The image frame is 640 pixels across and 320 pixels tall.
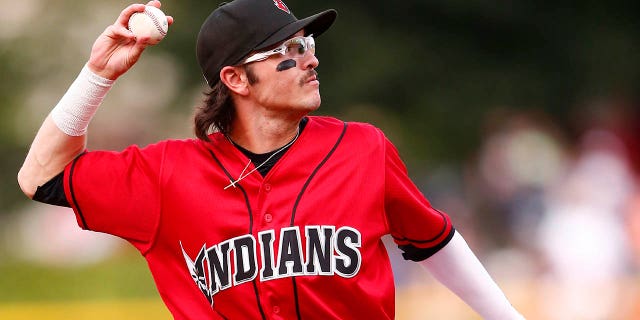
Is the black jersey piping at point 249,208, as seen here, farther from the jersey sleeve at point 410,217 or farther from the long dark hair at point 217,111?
the jersey sleeve at point 410,217

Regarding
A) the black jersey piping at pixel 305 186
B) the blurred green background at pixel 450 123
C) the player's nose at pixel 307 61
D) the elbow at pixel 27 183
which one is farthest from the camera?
the blurred green background at pixel 450 123

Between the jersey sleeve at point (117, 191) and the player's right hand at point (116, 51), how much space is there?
28 cm

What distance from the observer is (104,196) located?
386cm

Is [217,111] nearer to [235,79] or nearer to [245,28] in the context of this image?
[235,79]

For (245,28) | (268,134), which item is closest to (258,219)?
(268,134)

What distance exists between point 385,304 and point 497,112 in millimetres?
10304

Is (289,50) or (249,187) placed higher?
(289,50)

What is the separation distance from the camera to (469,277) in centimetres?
421

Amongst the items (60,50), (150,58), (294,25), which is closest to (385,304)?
(294,25)

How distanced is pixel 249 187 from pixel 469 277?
0.90 metres

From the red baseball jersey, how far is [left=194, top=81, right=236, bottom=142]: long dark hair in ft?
0.20

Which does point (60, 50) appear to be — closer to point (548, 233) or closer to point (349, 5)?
point (349, 5)

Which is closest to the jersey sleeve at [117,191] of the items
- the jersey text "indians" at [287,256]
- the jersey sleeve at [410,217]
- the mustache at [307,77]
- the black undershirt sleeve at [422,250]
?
the jersey text "indians" at [287,256]

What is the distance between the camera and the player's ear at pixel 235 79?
404cm
